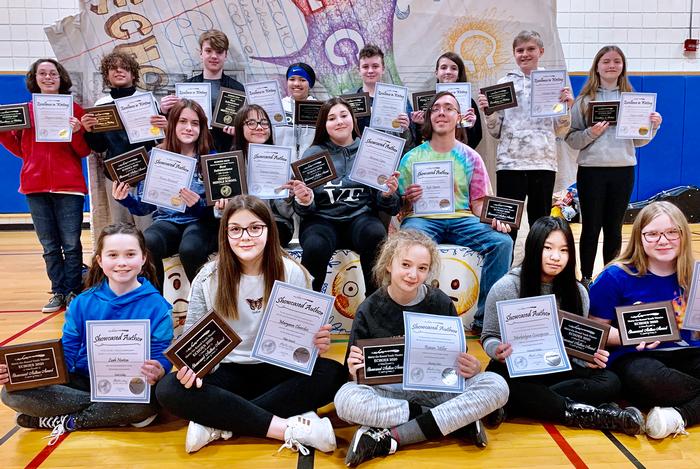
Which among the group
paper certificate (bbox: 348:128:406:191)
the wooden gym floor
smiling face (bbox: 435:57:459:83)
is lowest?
the wooden gym floor

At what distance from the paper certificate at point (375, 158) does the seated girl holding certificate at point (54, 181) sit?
6.38 ft

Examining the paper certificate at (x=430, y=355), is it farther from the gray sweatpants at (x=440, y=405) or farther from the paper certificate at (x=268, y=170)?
the paper certificate at (x=268, y=170)

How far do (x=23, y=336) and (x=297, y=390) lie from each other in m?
2.24

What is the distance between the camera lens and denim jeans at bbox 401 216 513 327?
11.5 feet

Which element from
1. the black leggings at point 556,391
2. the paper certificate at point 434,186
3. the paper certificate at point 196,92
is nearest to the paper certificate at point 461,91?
the paper certificate at point 434,186

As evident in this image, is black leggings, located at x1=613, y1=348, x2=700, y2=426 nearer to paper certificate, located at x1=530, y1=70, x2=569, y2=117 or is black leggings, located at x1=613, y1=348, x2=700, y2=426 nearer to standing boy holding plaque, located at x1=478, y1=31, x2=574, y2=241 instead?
standing boy holding plaque, located at x1=478, y1=31, x2=574, y2=241

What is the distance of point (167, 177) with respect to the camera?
132 inches

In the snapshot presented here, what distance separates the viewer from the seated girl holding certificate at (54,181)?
400cm

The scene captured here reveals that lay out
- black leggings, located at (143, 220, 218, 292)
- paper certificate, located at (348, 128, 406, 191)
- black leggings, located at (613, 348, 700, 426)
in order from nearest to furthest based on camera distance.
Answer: black leggings, located at (613, 348, 700, 426) < black leggings, located at (143, 220, 218, 292) < paper certificate, located at (348, 128, 406, 191)

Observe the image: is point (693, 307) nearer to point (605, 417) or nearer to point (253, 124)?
point (605, 417)

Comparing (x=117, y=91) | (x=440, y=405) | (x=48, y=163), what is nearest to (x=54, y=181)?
(x=48, y=163)

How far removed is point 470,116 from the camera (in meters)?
4.07

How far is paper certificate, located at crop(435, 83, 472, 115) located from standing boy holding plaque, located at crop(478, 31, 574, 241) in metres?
0.10

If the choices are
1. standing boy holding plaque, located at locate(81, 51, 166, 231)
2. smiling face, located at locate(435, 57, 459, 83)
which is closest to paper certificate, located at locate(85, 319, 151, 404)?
standing boy holding plaque, located at locate(81, 51, 166, 231)
